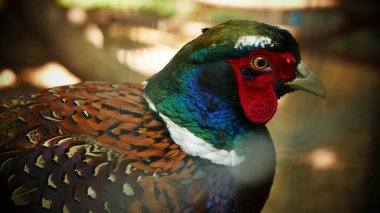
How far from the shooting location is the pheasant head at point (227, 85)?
1.12 meters

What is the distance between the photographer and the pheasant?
1.10m

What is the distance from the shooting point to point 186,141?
4.00ft

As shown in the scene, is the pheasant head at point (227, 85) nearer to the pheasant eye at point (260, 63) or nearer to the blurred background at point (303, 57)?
the pheasant eye at point (260, 63)

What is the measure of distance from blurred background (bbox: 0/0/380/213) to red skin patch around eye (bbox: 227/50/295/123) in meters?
0.69

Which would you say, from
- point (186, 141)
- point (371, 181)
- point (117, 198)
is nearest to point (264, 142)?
point (186, 141)

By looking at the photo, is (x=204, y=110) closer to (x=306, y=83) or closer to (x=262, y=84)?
(x=262, y=84)

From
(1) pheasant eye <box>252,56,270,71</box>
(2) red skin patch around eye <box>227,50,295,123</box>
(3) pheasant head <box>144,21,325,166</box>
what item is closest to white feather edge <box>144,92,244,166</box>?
(3) pheasant head <box>144,21,325,166</box>

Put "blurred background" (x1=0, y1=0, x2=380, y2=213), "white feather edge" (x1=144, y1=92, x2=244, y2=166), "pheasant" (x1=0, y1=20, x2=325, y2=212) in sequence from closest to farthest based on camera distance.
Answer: "pheasant" (x1=0, y1=20, x2=325, y2=212), "white feather edge" (x1=144, y1=92, x2=244, y2=166), "blurred background" (x1=0, y1=0, x2=380, y2=213)

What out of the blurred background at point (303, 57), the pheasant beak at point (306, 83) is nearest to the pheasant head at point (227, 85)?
the pheasant beak at point (306, 83)

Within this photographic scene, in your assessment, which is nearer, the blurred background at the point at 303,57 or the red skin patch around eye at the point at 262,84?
the red skin patch around eye at the point at 262,84

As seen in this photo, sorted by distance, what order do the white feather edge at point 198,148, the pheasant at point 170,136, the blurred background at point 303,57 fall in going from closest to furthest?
the pheasant at point 170,136 < the white feather edge at point 198,148 < the blurred background at point 303,57

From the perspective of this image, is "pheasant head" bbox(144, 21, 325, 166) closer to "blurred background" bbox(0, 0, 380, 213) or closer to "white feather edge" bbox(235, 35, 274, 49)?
"white feather edge" bbox(235, 35, 274, 49)

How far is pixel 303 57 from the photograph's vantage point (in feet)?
7.33

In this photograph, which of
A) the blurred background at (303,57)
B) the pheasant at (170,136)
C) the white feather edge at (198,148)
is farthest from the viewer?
the blurred background at (303,57)
